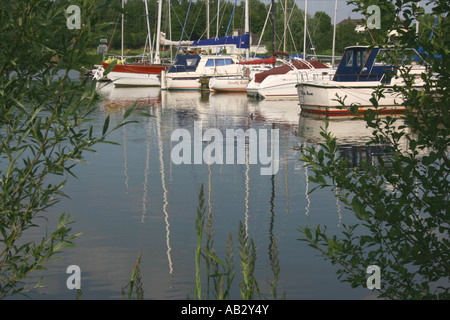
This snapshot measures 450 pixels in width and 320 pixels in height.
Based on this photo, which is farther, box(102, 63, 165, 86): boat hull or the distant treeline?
the distant treeline

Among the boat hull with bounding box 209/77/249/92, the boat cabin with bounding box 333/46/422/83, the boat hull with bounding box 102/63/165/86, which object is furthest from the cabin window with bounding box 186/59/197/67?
the boat cabin with bounding box 333/46/422/83

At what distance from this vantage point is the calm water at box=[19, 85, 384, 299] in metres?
8.41

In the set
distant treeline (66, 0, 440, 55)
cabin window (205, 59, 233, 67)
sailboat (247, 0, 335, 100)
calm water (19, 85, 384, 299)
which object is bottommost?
calm water (19, 85, 384, 299)

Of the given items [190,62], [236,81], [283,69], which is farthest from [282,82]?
[190,62]

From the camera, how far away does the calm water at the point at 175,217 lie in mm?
8414

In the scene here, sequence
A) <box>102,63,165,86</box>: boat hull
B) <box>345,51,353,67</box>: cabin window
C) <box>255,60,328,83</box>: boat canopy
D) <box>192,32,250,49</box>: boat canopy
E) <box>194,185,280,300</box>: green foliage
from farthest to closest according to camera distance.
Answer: <box>102,63,165,86</box>: boat hull, <box>192,32,250,49</box>: boat canopy, <box>255,60,328,83</box>: boat canopy, <box>345,51,353,67</box>: cabin window, <box>194,185,280,300</box>: green foliage

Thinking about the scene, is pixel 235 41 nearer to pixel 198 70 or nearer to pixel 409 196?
pixel 198 70

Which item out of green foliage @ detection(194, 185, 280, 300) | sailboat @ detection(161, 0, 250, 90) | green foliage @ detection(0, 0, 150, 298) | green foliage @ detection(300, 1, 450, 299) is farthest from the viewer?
sailboat @ detection(161, 0, 250, 90)

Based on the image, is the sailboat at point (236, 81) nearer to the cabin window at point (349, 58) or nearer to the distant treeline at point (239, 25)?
the cabin window at point (349, 58)

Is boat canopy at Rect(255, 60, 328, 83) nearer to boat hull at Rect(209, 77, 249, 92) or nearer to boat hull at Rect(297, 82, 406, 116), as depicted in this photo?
boat hull at Rect(209, 77, 249, 92)

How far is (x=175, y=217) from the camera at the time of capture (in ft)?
38.4

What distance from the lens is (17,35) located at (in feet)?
16.7

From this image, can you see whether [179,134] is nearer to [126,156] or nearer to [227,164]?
[126,156]

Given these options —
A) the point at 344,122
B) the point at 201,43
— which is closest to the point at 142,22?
the point at 201,43
